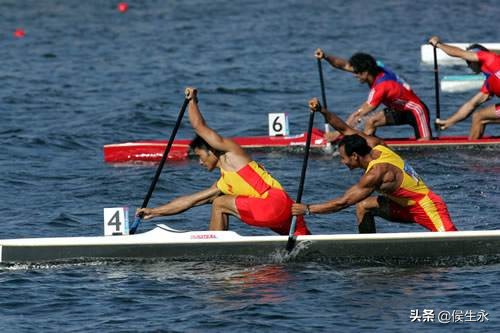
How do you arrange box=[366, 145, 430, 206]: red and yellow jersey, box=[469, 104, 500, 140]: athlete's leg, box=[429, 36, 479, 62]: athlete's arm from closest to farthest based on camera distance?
box=[366, 145, 430, 206]: red and yellow jersey, box=[429, 36, 479, 62]: athlete's arm, box=[469, 104, 500, 140]: athlete's leg

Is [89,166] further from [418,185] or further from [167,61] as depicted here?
[167,61]

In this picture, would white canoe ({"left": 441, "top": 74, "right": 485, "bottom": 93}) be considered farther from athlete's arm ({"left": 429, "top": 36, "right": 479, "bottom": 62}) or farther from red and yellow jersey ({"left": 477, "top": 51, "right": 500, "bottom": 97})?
athlete's arm ({"left": 429, "top": 36, "right": 479, "bottom": 62})

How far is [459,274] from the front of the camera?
13.0m

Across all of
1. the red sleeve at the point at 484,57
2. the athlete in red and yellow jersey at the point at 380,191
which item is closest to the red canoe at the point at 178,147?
the red sleeve at the point at 484,57

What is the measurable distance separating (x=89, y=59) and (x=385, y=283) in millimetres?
19914

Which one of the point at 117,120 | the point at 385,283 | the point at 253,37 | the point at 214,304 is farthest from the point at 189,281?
the point at 253,37

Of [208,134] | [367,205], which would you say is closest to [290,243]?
[367,205]

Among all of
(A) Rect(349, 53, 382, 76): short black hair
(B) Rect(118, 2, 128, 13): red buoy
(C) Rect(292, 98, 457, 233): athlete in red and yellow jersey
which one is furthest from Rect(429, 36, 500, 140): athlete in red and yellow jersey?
(B) Rect(118, 2, 128, 13): red buoy

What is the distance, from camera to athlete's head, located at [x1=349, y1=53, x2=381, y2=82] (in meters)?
18.7

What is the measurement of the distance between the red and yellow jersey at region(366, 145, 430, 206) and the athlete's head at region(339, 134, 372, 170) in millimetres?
167

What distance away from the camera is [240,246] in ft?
43.9

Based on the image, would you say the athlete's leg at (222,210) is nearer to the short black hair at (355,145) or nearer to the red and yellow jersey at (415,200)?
the short black hair at (355,145)

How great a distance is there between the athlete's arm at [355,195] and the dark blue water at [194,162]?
647 mm

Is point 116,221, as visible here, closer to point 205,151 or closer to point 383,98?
point 205,151
